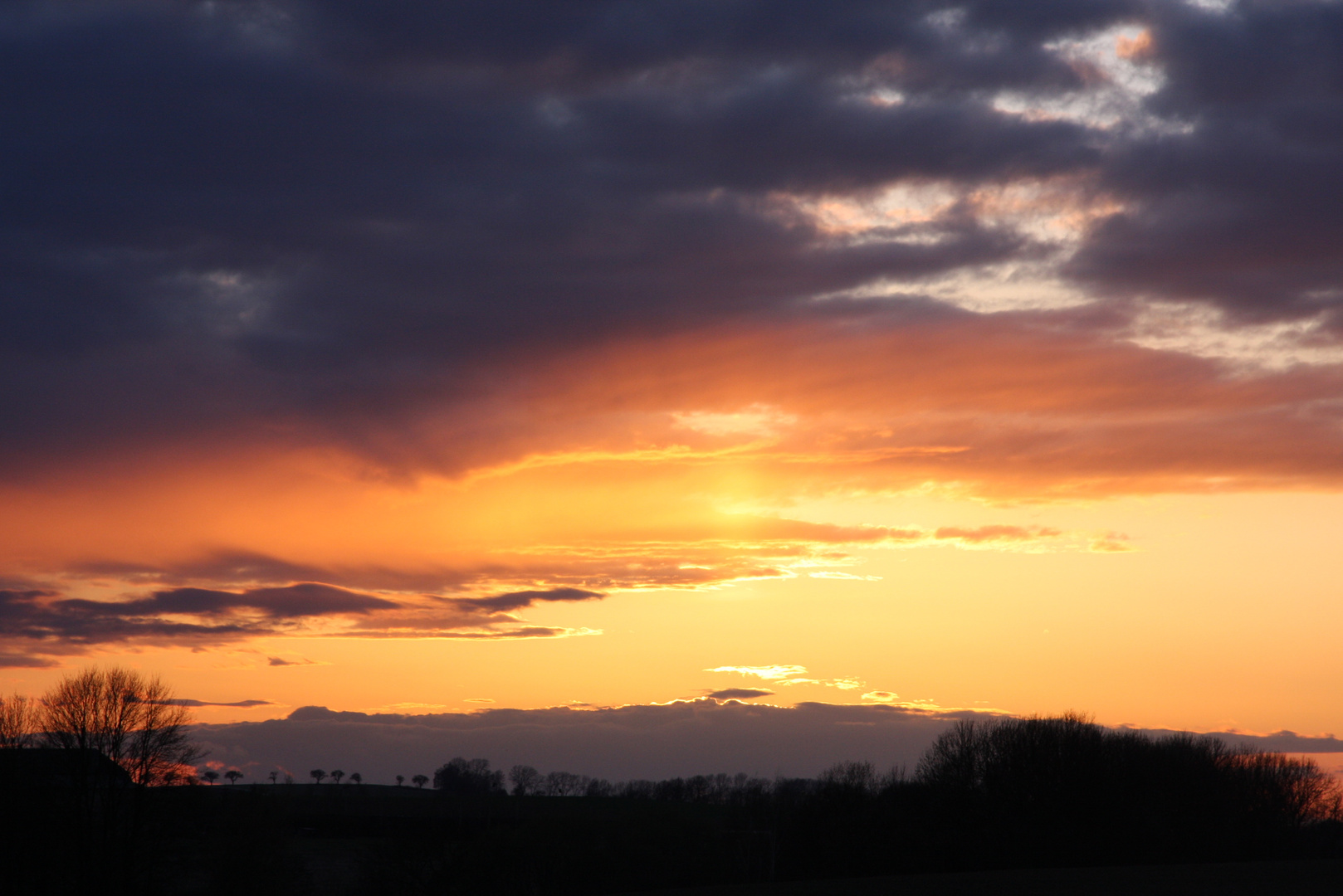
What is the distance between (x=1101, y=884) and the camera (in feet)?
199

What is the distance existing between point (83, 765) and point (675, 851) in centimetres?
5455

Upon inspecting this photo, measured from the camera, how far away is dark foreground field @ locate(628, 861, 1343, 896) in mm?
56969

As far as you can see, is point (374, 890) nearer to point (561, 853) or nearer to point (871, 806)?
point (561, 853)

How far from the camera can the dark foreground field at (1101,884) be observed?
187ft

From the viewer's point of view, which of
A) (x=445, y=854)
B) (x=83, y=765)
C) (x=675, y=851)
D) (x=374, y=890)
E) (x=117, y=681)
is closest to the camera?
(x=83, y=765)

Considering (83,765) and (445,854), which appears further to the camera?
(445,854)

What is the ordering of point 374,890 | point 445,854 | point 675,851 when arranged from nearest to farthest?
point 374,890 < point 445,854 < point 675,851

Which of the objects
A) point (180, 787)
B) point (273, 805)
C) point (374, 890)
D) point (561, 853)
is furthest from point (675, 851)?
point (180, 787)

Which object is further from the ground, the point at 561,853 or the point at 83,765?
the point at 83,765

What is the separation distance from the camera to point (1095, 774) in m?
90.0

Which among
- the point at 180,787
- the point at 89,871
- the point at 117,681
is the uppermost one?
the point at 117,681

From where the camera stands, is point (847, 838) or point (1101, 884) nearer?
point (1101, 884)

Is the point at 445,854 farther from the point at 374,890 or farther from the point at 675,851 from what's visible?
the point at 675,851

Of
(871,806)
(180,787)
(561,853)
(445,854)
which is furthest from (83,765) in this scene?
(871,806)
